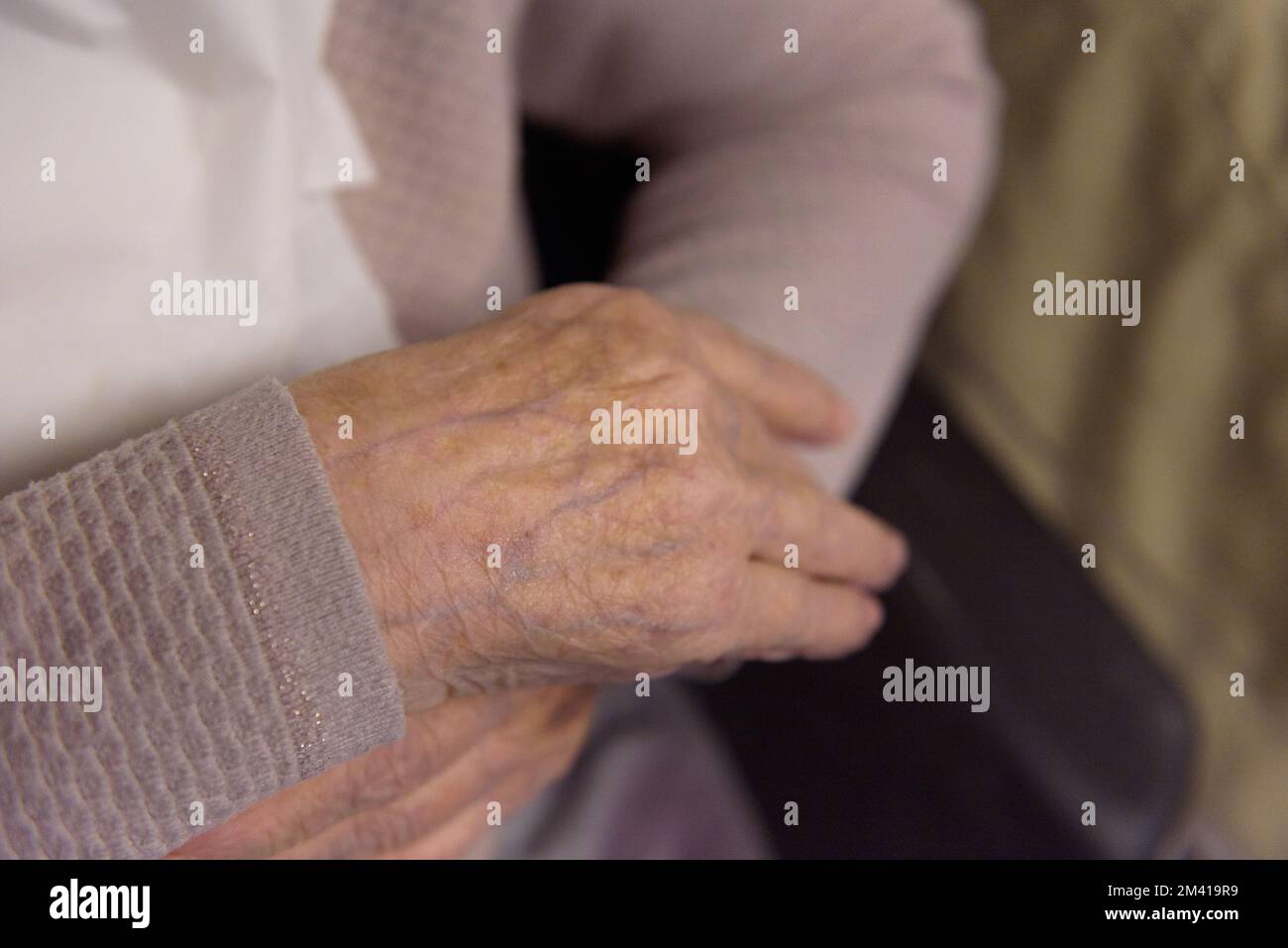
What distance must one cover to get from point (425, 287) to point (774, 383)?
7.0 inches

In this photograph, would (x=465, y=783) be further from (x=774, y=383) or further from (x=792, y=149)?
(x=792, y=149)

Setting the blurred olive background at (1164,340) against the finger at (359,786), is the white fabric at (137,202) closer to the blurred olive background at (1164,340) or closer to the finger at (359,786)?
the finger at (359,786)

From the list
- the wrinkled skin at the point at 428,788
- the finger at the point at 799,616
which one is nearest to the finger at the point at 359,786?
the wrinkled skin at the point at 428,788

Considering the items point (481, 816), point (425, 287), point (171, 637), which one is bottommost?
point (481, 816)

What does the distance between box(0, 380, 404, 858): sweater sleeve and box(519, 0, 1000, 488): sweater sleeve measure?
0.26m

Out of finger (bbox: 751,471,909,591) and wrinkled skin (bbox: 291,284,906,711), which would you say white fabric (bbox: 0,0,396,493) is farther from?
finger (bbox: 751,471,909,591)

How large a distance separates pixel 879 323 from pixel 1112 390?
0.43 metres

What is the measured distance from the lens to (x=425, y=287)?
0.51 m

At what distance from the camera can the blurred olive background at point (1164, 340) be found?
0.80 metres

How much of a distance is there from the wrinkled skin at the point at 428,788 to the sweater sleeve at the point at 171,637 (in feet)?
0.15

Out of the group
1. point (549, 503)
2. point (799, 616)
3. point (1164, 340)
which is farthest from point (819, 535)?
point (1164, 340)
